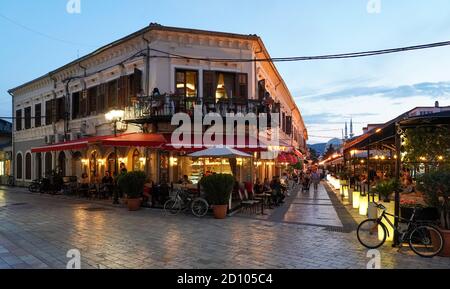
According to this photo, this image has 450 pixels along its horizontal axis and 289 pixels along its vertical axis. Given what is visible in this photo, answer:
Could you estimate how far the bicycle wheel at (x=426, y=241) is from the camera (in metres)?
7.25

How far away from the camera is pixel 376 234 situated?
28.0 ft

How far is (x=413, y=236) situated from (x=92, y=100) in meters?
18.8

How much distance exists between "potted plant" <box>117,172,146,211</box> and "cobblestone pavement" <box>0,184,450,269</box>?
A: 1.53m

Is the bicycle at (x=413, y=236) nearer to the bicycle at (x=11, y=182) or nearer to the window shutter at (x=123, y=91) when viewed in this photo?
the window shutter at (x=123, y=91)

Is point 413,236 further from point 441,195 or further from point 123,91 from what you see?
point 123,91

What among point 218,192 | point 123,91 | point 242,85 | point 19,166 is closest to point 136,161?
point 123,91

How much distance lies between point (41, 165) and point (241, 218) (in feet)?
69.4

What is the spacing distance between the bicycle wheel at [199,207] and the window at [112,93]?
920 centimetres

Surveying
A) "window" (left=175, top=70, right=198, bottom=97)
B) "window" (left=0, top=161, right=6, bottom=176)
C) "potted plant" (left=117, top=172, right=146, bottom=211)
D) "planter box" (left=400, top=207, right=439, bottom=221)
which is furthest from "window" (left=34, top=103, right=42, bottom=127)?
"planter box" (left=400, top=207, right=439, bottom=221)

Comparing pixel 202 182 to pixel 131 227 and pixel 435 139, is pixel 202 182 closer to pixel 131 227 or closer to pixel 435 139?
pixel 131 227

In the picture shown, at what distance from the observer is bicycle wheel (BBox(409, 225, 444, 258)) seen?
7.25 m

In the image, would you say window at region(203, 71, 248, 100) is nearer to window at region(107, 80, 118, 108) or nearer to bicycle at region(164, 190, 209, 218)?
window at region(107, 80, 118, 108)

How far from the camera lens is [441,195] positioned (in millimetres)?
7320
